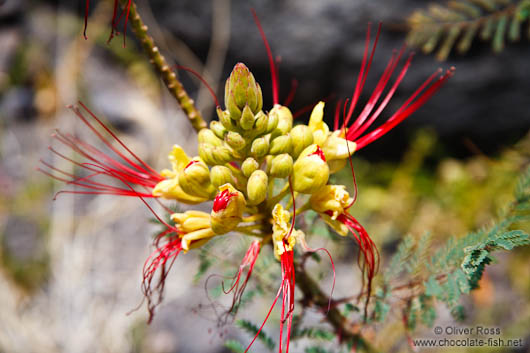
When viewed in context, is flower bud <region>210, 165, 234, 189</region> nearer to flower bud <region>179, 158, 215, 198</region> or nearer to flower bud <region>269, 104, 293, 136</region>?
flower bud <region>179, 158, 215, 198</region>

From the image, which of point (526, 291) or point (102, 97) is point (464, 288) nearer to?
point (526, 291)

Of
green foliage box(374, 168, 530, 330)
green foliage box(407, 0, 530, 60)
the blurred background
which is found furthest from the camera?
the blurred background

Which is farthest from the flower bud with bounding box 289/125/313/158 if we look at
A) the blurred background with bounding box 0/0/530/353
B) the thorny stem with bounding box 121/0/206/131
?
the blurred background with bounding box 0/0/530/353

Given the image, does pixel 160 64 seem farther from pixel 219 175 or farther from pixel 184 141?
pixel 184 141

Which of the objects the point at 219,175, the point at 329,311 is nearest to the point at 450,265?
the point at 329,311

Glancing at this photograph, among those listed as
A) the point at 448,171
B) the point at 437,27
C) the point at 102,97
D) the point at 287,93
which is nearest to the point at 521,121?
the point at 448,171
